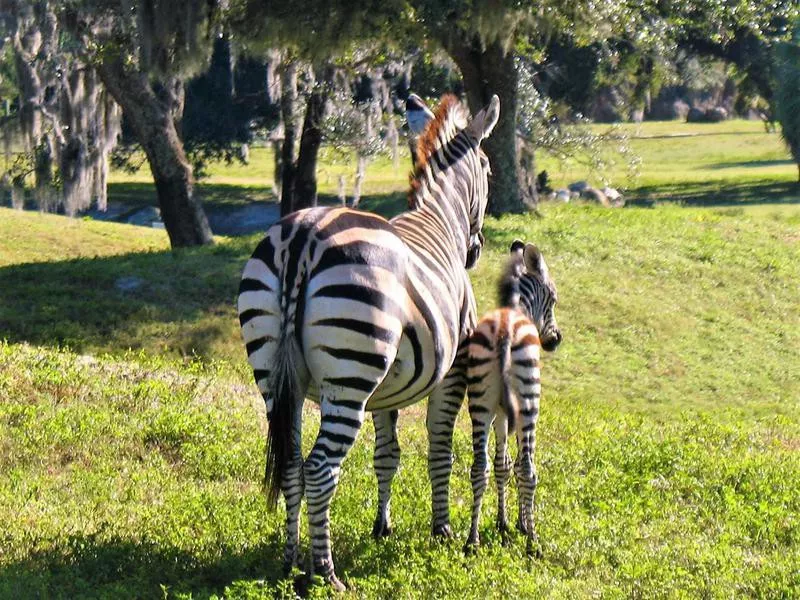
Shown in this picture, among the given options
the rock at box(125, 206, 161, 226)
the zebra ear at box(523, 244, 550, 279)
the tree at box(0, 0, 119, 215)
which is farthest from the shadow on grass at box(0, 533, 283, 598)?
the rock at box(125, 206, 161, 226)

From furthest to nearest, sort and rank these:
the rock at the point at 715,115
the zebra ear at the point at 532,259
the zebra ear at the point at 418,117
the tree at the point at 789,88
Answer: the rock at the point at 715,115 < the tree at the point at 789,88 < the zebra ear at the point at 418,117 < the zebra ear at the point at 532,259

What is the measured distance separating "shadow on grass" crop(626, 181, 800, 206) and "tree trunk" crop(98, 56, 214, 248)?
20.3 metres

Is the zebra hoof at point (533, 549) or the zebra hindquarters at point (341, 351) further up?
the zebra hindquarters at point (341, 351)

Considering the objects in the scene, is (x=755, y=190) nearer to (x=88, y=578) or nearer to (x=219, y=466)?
(x=219, y=466)

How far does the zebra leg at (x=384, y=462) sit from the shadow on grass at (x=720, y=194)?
3035cm

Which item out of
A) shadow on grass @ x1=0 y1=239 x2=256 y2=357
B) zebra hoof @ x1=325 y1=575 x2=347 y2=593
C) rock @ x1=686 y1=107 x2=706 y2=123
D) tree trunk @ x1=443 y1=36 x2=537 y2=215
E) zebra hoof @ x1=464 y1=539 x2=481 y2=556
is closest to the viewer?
zebra hoof @ x1=325 y1=575 x2=347 y2=593

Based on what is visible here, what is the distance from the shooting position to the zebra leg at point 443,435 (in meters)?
8.52

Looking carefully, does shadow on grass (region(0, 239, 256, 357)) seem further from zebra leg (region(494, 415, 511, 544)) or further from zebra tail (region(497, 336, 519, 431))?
zebra tail (region(497, 336, 519, 431))

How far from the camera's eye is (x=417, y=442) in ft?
38.3

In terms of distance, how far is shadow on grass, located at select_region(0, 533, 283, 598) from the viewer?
7.01 meters

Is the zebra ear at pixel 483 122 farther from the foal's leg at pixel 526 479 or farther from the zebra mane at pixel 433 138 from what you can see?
the foal's leg at pixel 526 479

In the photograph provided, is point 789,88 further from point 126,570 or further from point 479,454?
point 126,570

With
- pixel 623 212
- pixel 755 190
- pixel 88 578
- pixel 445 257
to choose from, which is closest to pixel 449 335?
pixel 445 257

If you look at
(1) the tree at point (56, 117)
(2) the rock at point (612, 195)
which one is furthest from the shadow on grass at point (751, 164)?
(1) the tree at point (56, 117)
